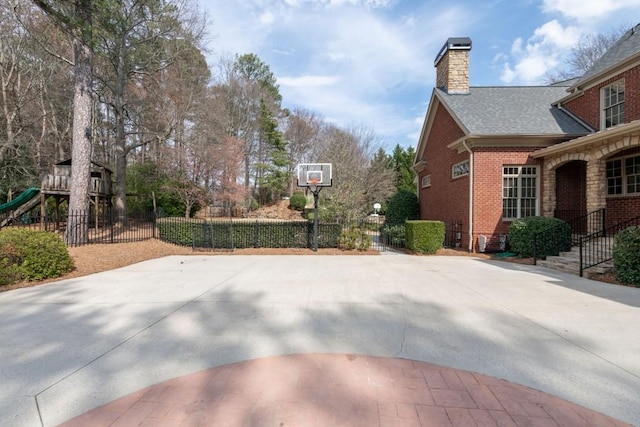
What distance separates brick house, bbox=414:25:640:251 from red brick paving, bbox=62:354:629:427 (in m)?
8.65

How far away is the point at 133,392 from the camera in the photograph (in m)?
2.37

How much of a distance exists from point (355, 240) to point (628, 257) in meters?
7.01

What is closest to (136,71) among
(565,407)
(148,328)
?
(148,328)

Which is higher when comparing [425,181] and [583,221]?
[425,181]

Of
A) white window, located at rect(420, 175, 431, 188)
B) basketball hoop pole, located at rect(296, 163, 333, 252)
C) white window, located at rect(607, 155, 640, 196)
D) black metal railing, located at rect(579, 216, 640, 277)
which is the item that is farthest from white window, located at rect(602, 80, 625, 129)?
basketball hoop pole, located at rect(296, 163, 333, 252)

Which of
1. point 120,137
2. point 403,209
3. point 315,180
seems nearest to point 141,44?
point 120,137

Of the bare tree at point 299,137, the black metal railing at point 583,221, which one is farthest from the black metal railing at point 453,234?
the bare tree at point 299,137

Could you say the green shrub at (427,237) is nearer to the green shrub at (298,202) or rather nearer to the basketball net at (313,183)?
the basketball net at (313,183)

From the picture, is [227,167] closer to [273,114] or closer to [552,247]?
[273,114]

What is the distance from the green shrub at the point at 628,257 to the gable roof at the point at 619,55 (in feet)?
21.5

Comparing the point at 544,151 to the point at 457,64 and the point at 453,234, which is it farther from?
the point at 457,64

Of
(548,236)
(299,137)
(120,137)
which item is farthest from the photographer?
(299,137)

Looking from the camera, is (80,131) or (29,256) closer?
(29,256)

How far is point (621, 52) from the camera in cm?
999
